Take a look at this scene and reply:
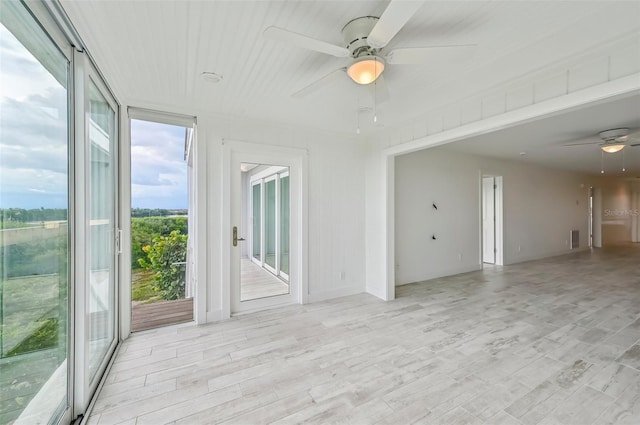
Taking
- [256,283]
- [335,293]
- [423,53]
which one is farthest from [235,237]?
[423,53]

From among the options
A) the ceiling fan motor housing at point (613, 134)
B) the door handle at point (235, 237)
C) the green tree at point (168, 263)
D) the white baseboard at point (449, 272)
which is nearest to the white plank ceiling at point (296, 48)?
the door handle at point (235, 237)

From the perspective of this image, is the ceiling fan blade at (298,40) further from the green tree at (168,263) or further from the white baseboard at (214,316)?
the green tree at (168,263)

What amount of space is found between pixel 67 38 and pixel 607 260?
1073 cm

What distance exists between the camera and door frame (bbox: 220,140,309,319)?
3.38 metres

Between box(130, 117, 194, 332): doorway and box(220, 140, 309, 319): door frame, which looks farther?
box(220, 140, 309, 319): door frame

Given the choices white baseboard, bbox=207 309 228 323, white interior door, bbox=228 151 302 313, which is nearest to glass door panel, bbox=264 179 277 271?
white interior door, bbox=228 151 302 313

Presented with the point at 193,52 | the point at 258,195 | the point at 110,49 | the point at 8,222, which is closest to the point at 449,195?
the point at 258,195

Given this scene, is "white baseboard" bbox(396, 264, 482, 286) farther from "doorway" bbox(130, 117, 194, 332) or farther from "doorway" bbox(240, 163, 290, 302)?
"doorway" bbox(130, 117, 194, 332)

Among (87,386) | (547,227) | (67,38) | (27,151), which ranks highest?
(67,38)

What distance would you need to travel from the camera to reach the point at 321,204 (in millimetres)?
4031

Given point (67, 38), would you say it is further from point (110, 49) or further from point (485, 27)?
point (485, 27)

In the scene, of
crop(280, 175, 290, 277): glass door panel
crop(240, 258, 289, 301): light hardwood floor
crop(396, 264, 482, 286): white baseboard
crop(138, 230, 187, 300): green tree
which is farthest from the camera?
crop(396, 264, 482, 286): white baseboard

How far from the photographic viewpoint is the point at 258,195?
4602 millimetres

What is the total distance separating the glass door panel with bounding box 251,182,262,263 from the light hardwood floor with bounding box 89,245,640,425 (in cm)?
121
